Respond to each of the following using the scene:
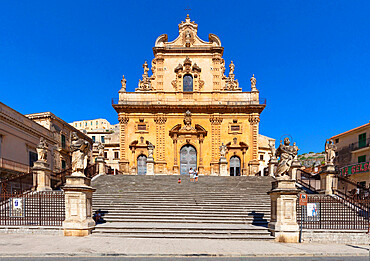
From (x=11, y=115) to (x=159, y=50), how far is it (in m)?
17.4

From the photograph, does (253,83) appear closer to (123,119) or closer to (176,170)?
(176,170)

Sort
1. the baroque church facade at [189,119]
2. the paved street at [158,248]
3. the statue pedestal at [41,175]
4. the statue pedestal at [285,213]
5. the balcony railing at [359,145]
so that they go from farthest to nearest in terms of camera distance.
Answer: the balcony railing at [359,145], the baroque church facade at [189,119], the statue pedestal at [41,175], the statue pedestal at [285,213], the paved street at [158,248]

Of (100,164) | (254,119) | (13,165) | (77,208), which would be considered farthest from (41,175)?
(254,119)

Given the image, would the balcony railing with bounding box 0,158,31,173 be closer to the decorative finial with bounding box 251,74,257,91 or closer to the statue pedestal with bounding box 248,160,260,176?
the statue pedestal with bounding box 248,160,260,176

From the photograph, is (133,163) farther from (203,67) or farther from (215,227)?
(215,227)

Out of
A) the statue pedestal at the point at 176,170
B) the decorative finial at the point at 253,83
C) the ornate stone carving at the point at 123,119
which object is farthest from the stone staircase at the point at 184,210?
the decorative finial at the point at 253,83

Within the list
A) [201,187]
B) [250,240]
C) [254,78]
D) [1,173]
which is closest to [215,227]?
[250,240]

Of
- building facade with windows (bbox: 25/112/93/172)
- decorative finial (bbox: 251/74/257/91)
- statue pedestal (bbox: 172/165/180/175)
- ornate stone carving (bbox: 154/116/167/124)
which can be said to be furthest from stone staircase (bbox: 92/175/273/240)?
building facade with windows (bbox: 25/112/93/172)

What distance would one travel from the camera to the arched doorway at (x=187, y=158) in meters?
32.3

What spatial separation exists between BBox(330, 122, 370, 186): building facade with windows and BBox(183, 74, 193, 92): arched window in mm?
21027

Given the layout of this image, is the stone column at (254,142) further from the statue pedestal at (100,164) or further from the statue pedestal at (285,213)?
the statue pedestal at (285,213)

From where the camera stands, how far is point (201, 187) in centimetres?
1947

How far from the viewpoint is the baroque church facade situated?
3209 centimetres

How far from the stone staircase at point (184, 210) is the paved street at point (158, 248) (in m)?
0.76
